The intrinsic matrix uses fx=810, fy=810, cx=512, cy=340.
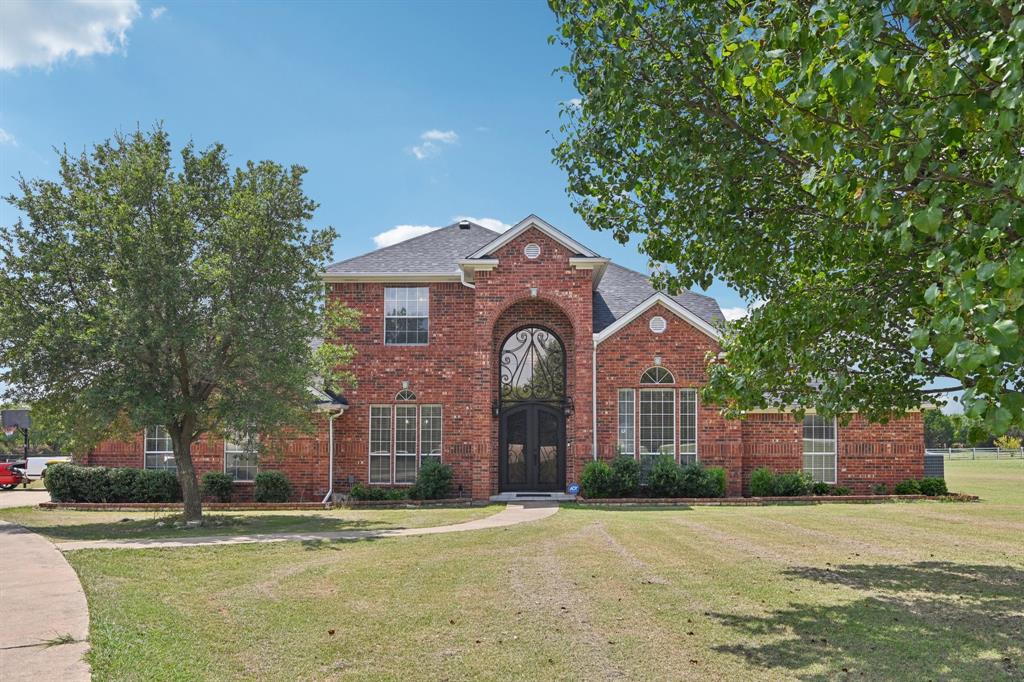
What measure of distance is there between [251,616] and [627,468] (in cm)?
1508

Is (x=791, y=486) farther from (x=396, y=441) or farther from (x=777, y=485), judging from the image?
(x=396, y=441)

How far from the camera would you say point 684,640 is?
24.1ft

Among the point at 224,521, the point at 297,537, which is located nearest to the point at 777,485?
the point at 297,537

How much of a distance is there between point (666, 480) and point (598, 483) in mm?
1955

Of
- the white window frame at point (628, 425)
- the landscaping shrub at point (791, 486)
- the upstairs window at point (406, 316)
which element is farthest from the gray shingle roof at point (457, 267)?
the landscaping shrub at point (791, 486)

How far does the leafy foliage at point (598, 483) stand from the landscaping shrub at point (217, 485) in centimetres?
1006

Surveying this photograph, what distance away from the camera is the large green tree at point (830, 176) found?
164 inches

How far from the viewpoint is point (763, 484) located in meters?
22.7

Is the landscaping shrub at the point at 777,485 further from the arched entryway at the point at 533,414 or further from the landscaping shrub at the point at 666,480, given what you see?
the arched entryway at the point at 533,414

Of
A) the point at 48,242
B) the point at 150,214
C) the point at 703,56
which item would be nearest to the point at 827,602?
the point at 703,56

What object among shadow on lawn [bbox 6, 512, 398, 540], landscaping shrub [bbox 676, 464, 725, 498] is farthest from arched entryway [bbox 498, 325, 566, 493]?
shadow on lawn [bbox 6, 512, 398, 540]

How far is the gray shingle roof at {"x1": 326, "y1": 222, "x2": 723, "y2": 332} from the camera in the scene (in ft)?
80.7

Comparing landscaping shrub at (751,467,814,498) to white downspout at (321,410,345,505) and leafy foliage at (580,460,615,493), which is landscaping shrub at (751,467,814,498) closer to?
leafy foliage at (580,460,615,493)

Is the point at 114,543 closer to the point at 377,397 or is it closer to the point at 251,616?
the point at 251,616
